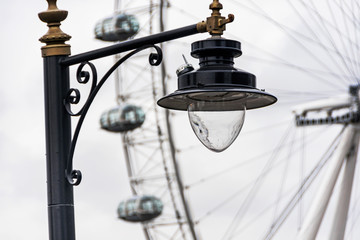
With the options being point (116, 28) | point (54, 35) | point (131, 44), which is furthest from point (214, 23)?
point (116, 28)

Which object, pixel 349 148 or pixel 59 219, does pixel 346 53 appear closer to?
pixel 349 148

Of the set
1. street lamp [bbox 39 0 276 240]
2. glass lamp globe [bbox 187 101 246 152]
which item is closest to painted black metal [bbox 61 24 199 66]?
street lamp [bbox 39 0 276 240]

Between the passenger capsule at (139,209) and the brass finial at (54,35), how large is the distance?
1232cm

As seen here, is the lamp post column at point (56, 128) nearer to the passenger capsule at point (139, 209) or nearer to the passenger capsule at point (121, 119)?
the passenger capsule at point (121, 119)

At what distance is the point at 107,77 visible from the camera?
185 inches

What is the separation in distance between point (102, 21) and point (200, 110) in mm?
13093

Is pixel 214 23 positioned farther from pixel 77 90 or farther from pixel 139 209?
pixel 139 209

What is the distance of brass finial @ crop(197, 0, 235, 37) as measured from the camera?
443cm

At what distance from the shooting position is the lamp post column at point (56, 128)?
472cm

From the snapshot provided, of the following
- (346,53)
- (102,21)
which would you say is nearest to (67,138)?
(346,53)

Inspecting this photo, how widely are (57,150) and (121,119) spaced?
1241cm

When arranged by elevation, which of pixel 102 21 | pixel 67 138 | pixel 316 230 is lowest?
pixel 316 230

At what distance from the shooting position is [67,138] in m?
4.79

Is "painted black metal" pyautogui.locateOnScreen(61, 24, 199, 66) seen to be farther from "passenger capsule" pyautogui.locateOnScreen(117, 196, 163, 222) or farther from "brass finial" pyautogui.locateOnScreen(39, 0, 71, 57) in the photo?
"passenger capsule" pyautogui.locateOnScreen(117, 196, 163, 222)
